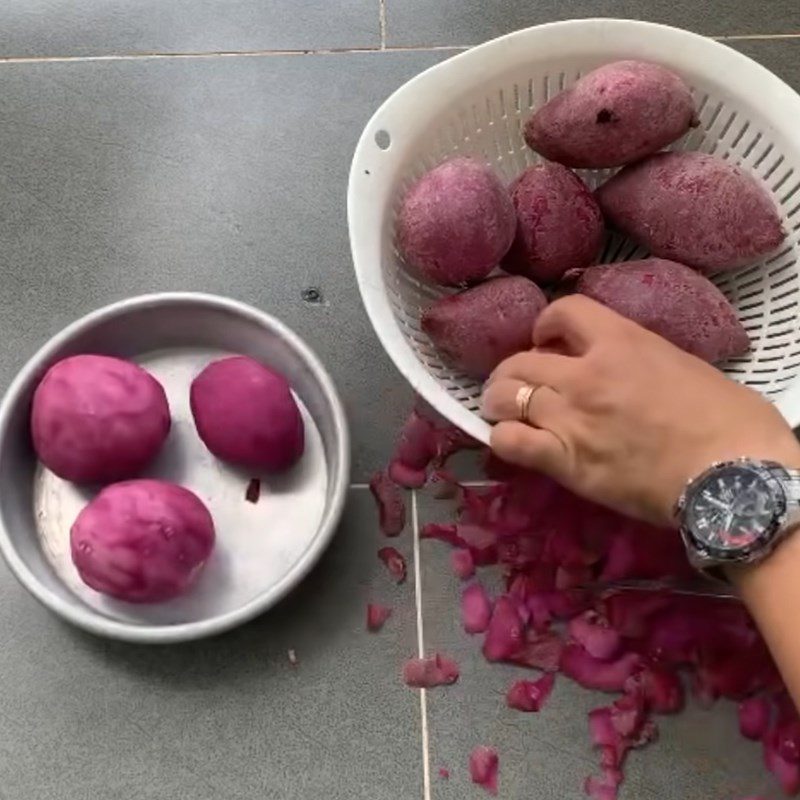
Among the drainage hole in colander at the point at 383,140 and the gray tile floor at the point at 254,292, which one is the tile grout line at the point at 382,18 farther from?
the drainage hole in colander at the point at 383,140

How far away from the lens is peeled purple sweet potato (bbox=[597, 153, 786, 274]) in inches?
26.1

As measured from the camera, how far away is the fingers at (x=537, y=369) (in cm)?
55

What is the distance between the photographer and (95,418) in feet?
2.17

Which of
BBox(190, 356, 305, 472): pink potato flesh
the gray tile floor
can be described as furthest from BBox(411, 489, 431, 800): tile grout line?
BBox(190, 356, 305, 472): pink potato flesh

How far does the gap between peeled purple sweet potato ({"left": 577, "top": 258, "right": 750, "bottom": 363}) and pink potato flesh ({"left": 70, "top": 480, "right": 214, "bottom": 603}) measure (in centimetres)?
29

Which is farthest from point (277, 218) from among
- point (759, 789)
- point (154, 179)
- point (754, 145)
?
point (759, 789)

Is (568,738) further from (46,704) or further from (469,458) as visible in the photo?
(46,704)

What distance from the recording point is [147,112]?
0.89 m

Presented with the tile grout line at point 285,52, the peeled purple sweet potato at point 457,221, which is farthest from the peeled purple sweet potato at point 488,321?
the tile grout line at point 285,52

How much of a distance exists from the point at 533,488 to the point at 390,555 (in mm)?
111

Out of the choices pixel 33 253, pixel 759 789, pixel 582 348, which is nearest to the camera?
pixel 582 348

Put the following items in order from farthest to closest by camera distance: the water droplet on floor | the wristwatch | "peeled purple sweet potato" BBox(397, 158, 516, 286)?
the water droplet on floor < "peeled purple sweet potato" BBox(397, 158, 516, 286) < the wristwatch

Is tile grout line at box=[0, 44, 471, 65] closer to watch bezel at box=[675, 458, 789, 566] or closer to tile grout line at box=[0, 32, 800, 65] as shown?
tile grout line at box=[0, 32, 800, 65]

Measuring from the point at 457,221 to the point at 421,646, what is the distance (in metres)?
0.29
